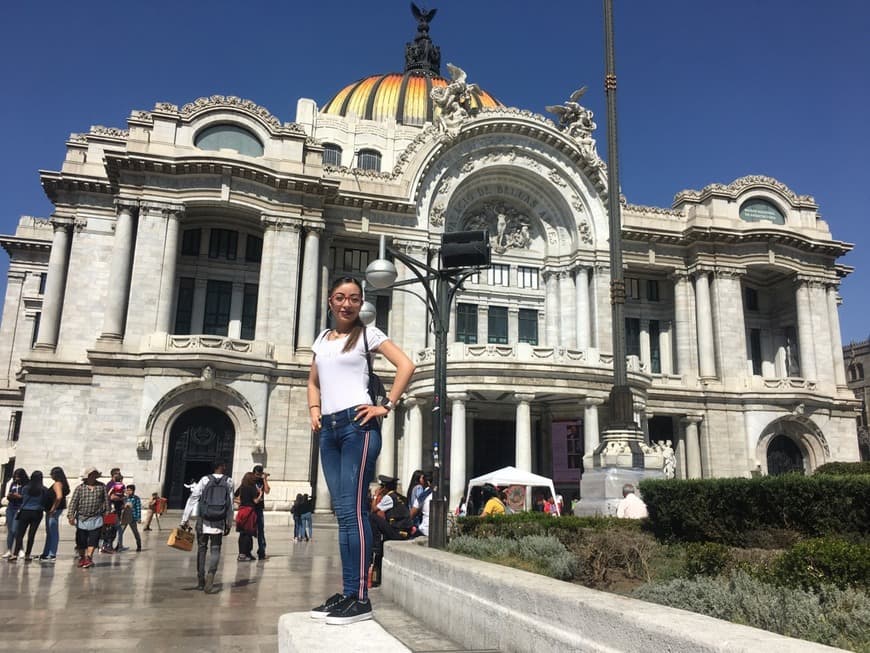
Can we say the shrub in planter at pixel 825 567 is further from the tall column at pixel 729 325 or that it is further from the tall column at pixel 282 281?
the tall column at pixel 729 325

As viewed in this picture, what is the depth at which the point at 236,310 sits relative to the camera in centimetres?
3388

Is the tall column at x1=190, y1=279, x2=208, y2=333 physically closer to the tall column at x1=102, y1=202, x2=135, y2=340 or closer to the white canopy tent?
the tall column at x1=102, y1=202, x2=135, y2=340

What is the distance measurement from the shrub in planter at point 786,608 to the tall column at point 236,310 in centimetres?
2995

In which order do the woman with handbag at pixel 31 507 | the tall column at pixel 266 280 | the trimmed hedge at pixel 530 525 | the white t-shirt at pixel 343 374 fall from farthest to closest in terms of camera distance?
1. the tall column at pixel 266 280
2. the woman with handbag at pixel 31 507
3. the trimmed hedge at pixel 530 525
4. the white t-shirt at pixel 343 374

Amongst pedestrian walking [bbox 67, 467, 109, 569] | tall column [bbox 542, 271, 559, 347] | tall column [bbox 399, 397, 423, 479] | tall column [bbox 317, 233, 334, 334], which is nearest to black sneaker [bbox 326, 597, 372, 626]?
pedestrian walking [bbox 67, 467, 109, 569]

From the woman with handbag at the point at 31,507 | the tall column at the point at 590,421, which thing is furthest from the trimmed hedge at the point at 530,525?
the tall column at the point at 590,421

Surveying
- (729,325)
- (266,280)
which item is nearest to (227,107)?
(266,280)

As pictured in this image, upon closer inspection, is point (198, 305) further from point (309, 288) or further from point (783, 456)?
point (783, 456)

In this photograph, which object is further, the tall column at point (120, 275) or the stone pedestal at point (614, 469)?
the tall column at point (120, 275)

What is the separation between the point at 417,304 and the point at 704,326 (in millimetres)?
16441

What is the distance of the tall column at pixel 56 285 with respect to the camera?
106 feet

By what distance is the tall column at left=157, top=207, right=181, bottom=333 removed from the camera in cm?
3002

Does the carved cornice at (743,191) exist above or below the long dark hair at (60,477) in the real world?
above

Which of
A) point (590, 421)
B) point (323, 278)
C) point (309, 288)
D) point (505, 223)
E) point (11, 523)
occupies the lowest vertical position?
point (11, 523)
